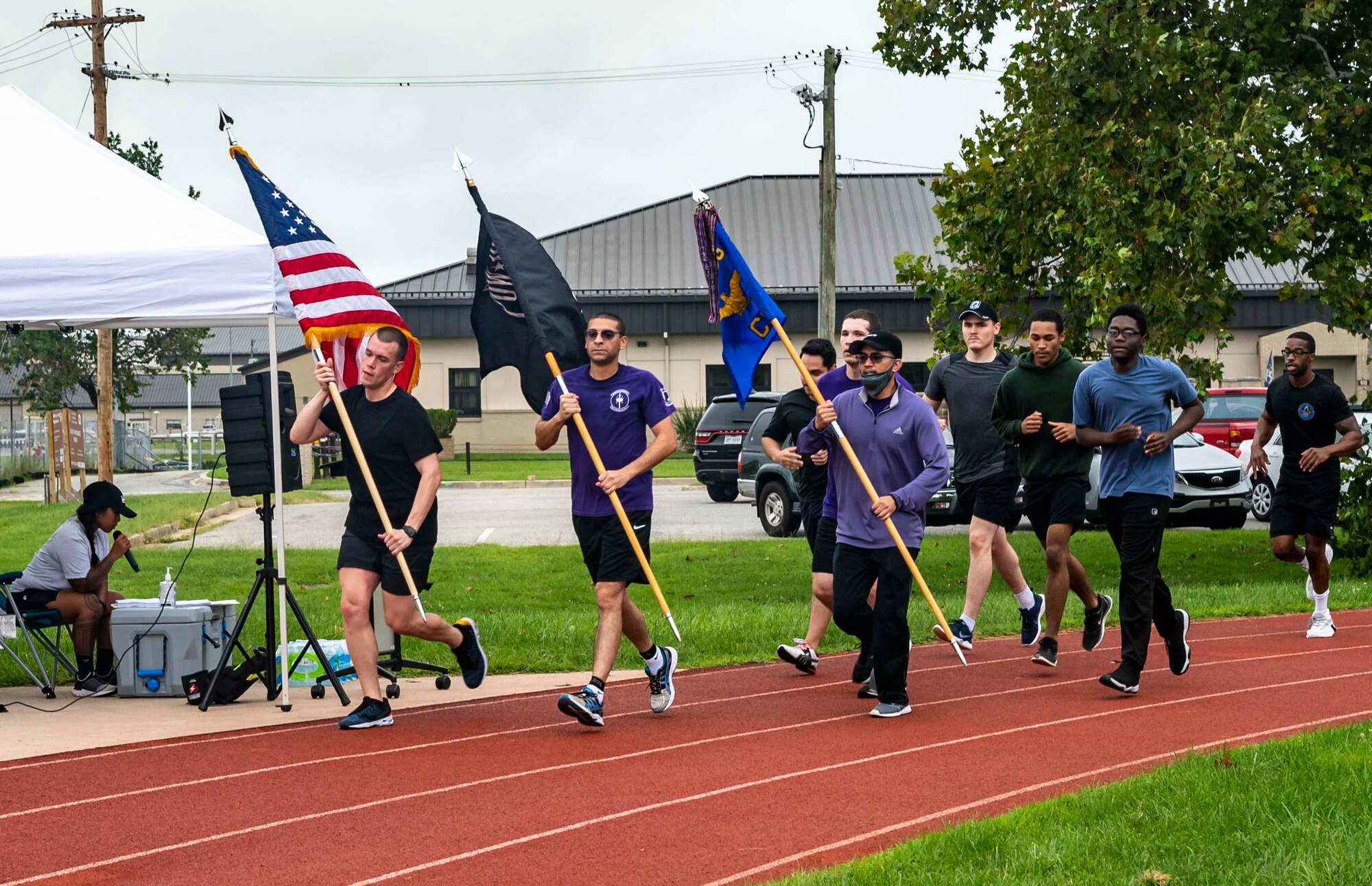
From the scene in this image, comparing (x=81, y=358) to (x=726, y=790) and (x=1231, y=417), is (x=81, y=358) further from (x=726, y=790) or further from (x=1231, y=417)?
(x=726, y=790)

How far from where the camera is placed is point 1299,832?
17.8 ft

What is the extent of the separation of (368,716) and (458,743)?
2.30ft

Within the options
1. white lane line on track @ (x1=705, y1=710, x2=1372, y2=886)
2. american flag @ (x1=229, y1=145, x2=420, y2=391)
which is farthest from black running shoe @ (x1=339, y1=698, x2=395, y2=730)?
white lane line on track @ (x1=705, y1=710, x2=1372, y2=886)

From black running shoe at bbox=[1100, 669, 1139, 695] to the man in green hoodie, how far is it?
36.6 inches

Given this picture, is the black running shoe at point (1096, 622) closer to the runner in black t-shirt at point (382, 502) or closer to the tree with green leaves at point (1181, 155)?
the runner in black t-shirt at point (382, 502)

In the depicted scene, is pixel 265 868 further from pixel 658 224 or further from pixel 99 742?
pixel 658 224

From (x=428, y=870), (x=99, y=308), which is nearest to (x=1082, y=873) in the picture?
(x=428, y=870)

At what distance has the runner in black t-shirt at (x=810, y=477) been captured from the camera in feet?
30.5

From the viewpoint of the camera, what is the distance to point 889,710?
8344 mm

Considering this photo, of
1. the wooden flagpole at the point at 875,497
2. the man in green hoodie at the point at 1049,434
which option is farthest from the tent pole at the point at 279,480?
the man in green hoodie at the point at 1049,434

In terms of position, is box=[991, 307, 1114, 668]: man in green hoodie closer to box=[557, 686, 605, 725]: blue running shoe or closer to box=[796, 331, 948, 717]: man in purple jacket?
box=[796, 331, 948, 717]: man in purple jacket

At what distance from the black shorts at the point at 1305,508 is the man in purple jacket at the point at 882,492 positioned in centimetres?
431

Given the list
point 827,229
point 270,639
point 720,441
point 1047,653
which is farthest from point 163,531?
point 1047,653

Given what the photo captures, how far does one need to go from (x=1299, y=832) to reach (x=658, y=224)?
47.7 meters
